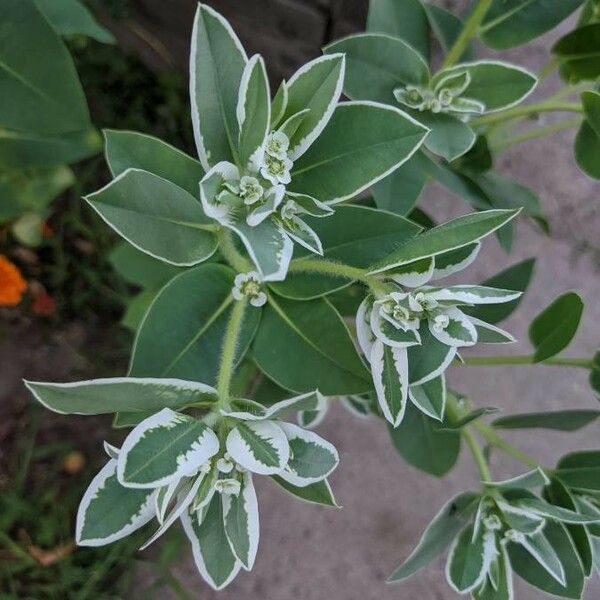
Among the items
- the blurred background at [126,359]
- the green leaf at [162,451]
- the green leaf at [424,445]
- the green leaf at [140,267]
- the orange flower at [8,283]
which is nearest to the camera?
the green leaf at [162,451]

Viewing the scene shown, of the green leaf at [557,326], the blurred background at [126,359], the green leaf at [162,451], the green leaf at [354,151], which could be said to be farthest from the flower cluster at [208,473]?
the blurred background at [126,359]

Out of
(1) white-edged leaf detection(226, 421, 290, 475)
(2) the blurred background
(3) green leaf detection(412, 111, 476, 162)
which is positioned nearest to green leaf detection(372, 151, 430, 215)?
(3) green leaf detection(412, 111, 476, 162)

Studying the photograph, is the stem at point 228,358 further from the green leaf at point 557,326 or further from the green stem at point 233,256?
the green leaf at point 557,326

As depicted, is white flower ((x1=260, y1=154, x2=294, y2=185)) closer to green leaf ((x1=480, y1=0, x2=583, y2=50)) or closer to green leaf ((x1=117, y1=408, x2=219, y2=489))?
green leaf ((x1=117, y1=408, x2=219, y2=489))

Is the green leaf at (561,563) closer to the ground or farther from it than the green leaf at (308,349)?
closer to the ground

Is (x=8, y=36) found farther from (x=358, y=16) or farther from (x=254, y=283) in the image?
(x=358, y=16)

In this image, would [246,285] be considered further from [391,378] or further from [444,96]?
[444,96]

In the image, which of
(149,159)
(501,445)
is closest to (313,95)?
(149,159)

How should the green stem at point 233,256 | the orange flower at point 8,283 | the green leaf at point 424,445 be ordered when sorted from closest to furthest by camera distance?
the green stem at point 233,256
the green leaf at point 424,445
the orange flower at point 8,283
